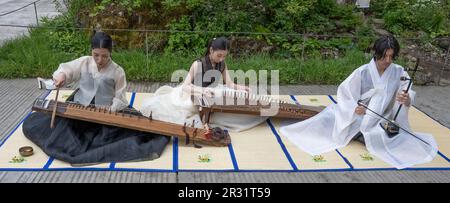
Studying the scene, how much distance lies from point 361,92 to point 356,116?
230 millimetres

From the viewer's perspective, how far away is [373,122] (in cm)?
384

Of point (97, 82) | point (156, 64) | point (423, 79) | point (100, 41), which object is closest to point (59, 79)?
point (97, 82)

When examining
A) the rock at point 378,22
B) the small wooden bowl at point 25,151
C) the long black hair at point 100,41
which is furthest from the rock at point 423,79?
the small wooden bowl at point 25,151

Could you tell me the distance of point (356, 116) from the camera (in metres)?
3.83

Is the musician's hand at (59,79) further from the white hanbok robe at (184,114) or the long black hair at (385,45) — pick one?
the long black hair at (385,45)

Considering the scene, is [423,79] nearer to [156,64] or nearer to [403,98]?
[403,98]

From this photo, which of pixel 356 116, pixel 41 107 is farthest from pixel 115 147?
pixel 356 116

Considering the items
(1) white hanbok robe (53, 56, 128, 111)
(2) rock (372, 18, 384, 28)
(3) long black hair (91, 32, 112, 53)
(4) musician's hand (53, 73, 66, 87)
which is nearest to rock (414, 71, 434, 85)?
(2) rock (372, 18, 384, 28)

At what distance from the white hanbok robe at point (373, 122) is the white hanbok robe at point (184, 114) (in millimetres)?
551

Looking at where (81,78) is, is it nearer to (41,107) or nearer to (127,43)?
(41,107)

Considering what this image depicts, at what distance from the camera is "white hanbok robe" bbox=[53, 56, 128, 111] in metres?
3.63

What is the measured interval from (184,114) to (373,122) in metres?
1.69

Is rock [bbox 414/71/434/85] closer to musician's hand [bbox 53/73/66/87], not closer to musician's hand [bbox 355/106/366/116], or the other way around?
musician's hand [bbox 355/106/366/116]

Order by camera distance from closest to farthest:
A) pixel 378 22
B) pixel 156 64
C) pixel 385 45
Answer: pixel 385 45 < pixel 156 64 < pixel 378 22
